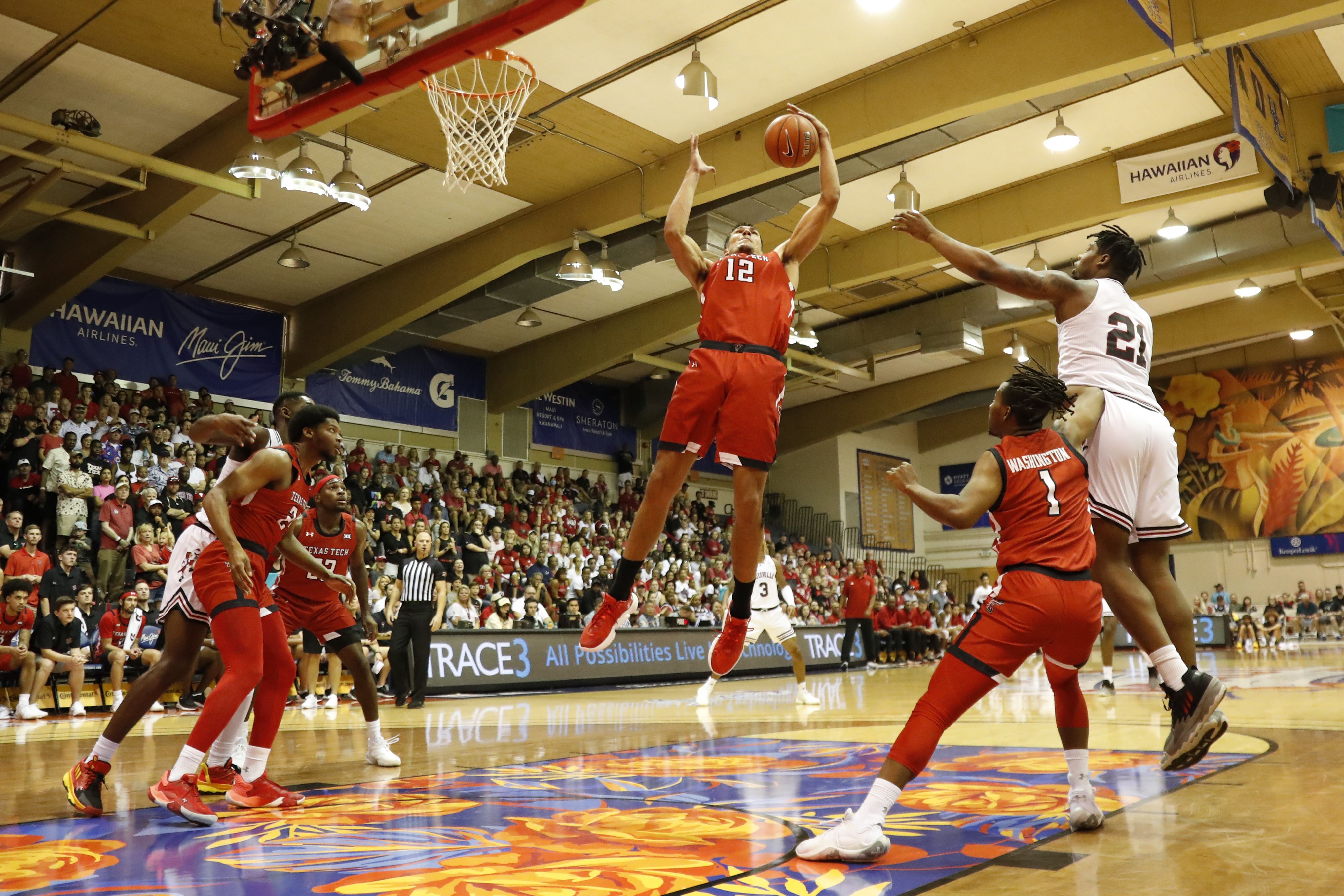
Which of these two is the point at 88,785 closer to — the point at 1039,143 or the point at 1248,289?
the point at 1039,143

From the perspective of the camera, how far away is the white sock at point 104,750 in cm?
484

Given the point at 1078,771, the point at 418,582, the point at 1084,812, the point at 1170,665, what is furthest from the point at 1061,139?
the point at 1084,812

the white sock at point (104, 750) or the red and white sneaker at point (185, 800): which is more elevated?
the white sock at point (104, 750)

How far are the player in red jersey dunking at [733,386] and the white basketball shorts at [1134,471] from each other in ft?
4.87

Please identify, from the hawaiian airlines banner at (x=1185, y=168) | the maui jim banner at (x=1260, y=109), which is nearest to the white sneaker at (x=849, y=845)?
the maui jim banner at (x=1260, y=109)

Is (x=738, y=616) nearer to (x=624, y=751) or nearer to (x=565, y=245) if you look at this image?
(x=624, y=751)

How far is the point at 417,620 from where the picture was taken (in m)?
11.1

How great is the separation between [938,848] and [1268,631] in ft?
81.0

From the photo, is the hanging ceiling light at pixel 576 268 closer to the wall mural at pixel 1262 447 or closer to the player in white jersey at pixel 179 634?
the player in white jersey at pixel 179 634

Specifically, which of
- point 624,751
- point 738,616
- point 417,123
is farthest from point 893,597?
point 738,616

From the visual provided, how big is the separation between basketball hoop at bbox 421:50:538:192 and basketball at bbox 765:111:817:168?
198 inches

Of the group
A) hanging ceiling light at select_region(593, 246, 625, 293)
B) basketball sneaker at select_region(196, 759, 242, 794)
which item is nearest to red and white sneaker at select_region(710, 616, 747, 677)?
basketball sneaker at select_region(196, 759, 242, 794)

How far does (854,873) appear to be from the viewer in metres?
3.39

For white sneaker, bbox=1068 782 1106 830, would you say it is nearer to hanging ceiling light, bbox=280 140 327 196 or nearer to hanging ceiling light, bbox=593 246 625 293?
hanging ceiling light, bbox=280 140 327 196
